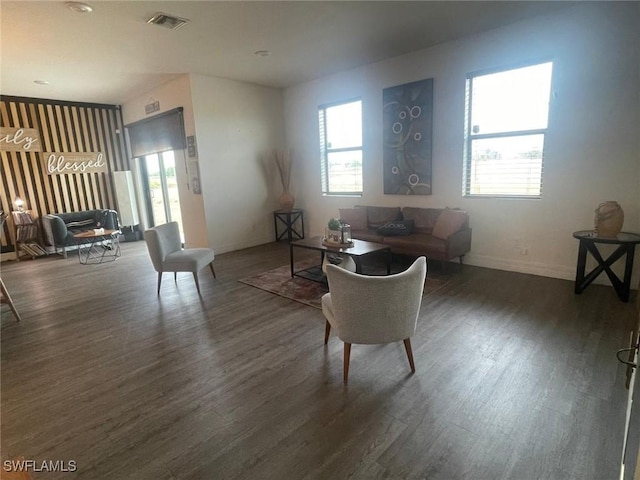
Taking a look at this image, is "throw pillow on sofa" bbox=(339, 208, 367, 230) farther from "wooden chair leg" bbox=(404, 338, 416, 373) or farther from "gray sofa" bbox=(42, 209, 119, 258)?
"gray sofa" bbox=(42, 209, 119, 258)

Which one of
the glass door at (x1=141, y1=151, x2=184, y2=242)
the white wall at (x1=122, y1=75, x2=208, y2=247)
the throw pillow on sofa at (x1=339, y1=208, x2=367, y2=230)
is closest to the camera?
the throw pillow on sofa at (x1=339, y1=208, x2=367, y2=230)

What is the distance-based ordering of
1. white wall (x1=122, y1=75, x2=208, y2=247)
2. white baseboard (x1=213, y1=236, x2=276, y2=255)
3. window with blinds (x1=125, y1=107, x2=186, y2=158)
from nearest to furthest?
white wall (x1=122, y1=75, x2=208, y2=247) → window with blinds (x1=125, y1=107, x2=186, y2=158) → white baseboard (x1=213, y1=236, x2=276, y2=255)

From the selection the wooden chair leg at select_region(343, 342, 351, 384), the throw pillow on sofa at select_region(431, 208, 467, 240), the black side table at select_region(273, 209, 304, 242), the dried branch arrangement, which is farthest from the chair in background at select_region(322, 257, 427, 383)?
the dried branch arrangement

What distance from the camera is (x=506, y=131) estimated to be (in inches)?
165

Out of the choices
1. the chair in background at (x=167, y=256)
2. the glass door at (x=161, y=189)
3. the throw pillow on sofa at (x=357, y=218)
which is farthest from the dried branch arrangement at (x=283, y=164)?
the chair in background at (x=167, y=256)

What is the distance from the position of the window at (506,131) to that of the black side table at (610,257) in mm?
902

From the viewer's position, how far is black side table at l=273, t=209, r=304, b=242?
6.60 meters

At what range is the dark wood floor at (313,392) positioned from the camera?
167 centimetres

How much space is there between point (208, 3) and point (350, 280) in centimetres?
299

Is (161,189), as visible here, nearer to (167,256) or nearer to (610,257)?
(167,256)

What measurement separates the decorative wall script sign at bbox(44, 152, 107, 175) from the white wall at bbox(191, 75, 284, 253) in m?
3.45

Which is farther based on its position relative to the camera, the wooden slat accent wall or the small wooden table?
the wooden slat accent wall

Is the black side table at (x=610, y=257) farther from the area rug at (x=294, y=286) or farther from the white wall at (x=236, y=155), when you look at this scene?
the white wall at (x=236, y=155)

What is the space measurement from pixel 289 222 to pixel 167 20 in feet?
12.5
